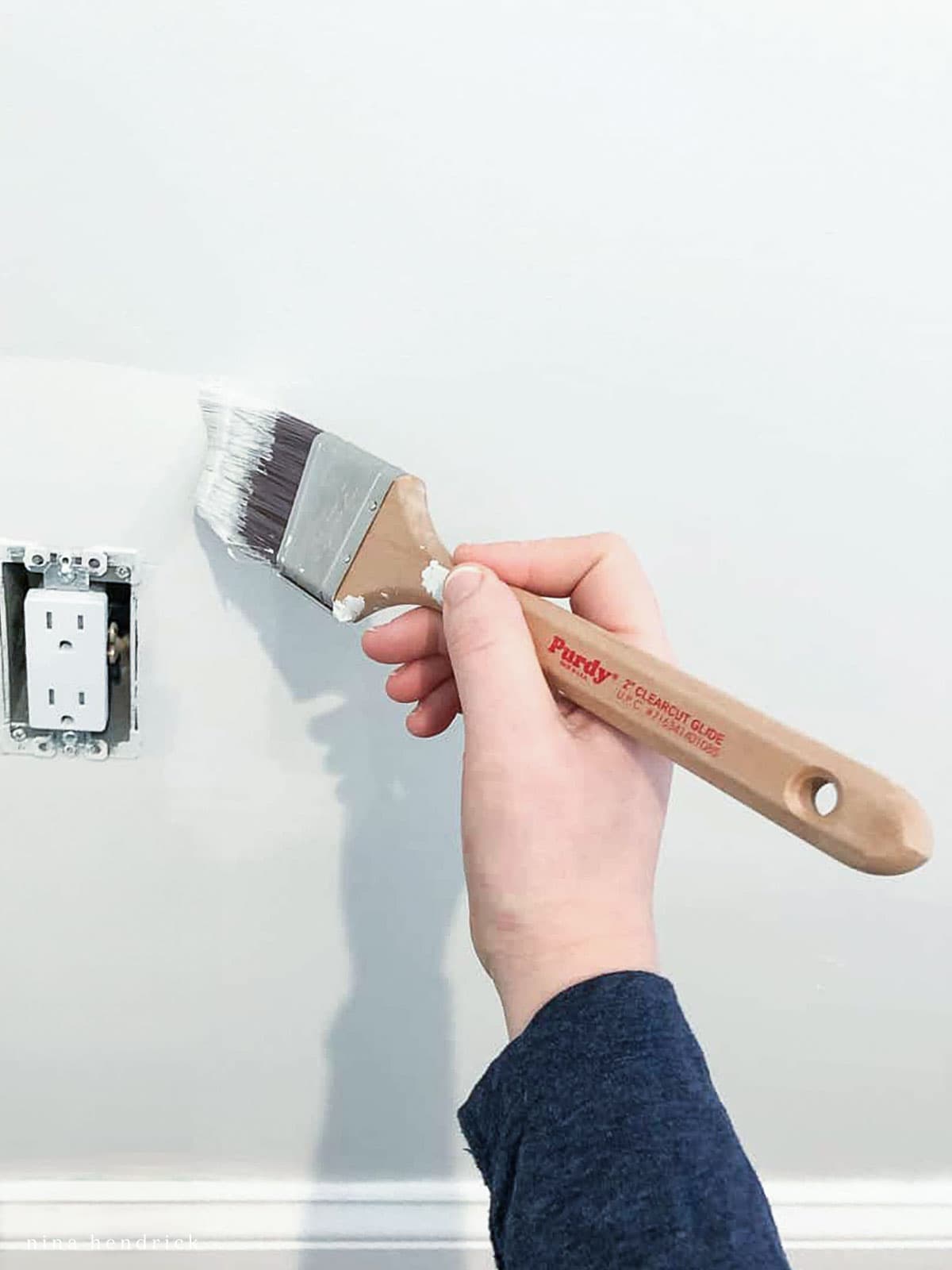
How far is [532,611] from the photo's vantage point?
447mm

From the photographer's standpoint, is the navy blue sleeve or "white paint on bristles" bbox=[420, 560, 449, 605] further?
"white paint on bristles" bbox=[420, 560, 449, 605]

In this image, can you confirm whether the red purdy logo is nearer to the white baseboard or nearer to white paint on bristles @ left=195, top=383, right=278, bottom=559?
white paint on bristles @ left=195, top=383, right=278, bottom=559

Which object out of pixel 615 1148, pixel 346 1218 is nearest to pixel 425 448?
pixel 615 1148

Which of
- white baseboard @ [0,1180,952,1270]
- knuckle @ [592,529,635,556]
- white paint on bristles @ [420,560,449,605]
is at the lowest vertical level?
white baseboard @ [0,1180,952,1270]

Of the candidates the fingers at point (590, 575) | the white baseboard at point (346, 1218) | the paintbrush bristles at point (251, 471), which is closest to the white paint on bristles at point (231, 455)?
the paintbrush bristles at point (251, 471)

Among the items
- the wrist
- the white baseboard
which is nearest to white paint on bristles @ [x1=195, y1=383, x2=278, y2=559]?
the wrist

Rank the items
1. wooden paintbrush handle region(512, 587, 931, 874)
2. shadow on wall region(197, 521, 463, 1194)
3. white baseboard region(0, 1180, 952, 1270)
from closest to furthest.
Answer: wooden paintbrush handle region(512, 587, 931, 874) < shadow on wall region(197, 521, 463, 1194) < white baseboard region(0, 1180, 952, 1270)

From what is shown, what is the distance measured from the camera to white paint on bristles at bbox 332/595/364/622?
50cm

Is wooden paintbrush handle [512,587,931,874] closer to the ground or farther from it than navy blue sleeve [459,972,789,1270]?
farther from it

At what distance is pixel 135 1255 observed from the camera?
30.2 inches

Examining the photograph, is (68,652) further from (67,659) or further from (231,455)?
(231,455)

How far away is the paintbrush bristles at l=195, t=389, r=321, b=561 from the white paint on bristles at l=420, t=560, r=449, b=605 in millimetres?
75

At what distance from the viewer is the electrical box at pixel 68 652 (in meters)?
0.55

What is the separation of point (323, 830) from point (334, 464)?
245mm
